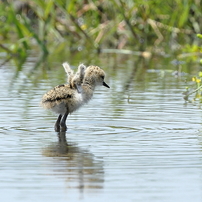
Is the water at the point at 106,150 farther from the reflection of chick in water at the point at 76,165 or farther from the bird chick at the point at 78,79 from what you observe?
the bird chick at the point at 78,79

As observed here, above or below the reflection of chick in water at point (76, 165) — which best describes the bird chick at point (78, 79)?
above

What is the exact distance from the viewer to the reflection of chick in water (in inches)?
186

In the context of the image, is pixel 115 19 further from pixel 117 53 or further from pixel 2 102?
pixel 2 102

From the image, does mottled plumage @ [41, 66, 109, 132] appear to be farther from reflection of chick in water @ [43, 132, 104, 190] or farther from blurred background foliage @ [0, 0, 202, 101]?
blurred background foliage @ [0, 0, 202, 101]

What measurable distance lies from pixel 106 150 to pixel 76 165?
59 centimetres

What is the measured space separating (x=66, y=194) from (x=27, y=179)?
1.50 ft

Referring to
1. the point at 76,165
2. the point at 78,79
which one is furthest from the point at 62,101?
the point at 76,165

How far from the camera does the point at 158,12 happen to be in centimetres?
1634

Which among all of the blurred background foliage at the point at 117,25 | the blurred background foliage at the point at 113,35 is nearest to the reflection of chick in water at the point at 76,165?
the blurred background foliage at the point at 113,35

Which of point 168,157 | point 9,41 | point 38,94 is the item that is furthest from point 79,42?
point 168,157

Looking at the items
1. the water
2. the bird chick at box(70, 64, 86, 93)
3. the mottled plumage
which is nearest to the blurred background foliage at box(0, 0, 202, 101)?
the water

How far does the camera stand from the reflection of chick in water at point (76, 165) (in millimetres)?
4727

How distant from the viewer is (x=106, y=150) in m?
5.78

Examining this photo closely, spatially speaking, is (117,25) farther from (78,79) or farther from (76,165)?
(76,165)
